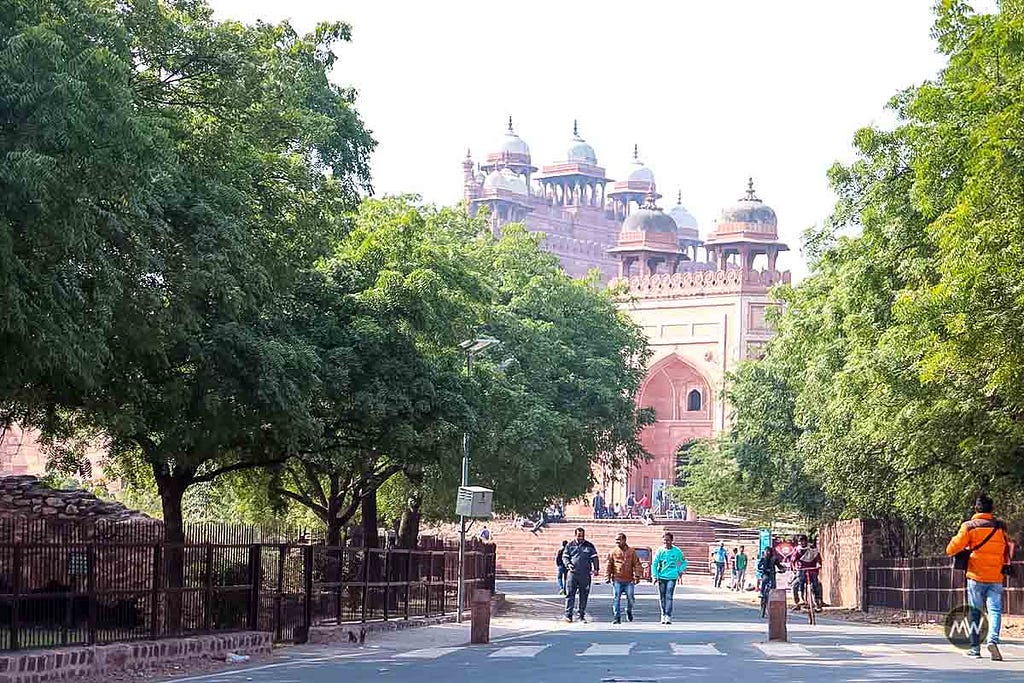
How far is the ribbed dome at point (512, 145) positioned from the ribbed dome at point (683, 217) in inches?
474

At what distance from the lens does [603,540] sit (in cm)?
7744

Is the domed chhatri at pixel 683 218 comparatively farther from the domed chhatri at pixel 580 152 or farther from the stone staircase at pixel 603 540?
the stone staircase at pixel 603 540

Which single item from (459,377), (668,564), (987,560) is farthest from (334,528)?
(987,560)

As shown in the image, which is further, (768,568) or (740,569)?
(740,569)

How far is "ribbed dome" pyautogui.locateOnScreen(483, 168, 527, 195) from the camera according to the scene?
391ft

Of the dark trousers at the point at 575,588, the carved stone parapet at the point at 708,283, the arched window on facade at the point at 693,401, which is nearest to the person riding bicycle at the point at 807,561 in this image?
the dark trousers at the point at 575,588

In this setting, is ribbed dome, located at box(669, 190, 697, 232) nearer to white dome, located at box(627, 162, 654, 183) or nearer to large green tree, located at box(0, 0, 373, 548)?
white dome, located at box(627, 162, 654, 183)

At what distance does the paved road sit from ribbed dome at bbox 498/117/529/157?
9871cm

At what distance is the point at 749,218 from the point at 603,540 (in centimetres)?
2887

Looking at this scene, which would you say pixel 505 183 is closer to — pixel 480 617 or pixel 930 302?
pixel 480 617

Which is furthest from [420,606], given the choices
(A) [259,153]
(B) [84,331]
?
(B) [84,331]

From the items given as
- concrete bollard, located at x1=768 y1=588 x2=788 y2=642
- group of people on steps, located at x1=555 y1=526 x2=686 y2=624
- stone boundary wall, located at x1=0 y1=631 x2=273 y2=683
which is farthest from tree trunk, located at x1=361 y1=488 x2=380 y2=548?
stone boundary wall, located at x1=0 y1=631 x2=273 y2=683

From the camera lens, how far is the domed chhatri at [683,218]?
430 feet

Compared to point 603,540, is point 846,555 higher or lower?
higher
